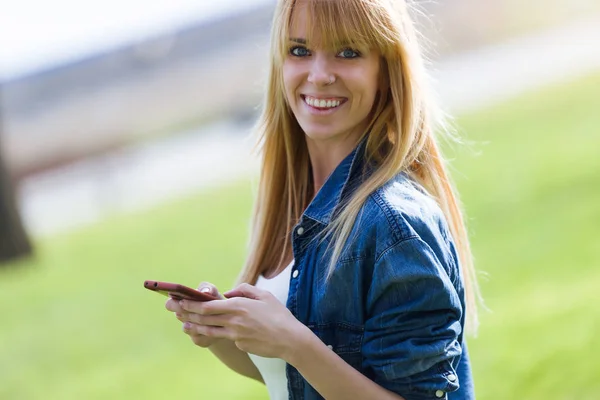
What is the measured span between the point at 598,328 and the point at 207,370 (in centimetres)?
286

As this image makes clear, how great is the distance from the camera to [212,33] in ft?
105

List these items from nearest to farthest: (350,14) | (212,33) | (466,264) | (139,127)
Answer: (350,14), (466,264), (139,127), (212,33)

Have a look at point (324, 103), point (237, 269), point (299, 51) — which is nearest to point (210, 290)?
point (324, 103)

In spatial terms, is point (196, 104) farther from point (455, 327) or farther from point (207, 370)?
Result: point (455, 327)

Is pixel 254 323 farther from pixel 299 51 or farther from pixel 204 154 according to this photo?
pixel 204 154

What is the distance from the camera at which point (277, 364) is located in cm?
259

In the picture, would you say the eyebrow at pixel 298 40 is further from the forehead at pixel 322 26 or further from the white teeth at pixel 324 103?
the white teeth at pixel 324 103

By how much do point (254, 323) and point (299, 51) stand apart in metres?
0.81

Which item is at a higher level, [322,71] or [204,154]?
[204,154]

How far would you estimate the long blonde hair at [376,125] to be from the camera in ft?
8.10

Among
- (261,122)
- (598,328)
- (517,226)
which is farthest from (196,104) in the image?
(261,122)

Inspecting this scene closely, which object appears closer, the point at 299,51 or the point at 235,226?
the point at 299,51

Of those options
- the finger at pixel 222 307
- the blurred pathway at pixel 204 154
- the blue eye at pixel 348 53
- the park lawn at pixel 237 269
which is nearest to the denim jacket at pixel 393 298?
the finger at pixel 222 307

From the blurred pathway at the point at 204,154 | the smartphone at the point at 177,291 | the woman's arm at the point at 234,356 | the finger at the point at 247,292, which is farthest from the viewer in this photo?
the blurred pathway at the point at 204,154
